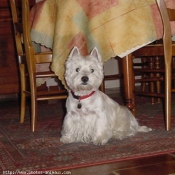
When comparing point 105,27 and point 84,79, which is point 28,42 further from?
point 84,79

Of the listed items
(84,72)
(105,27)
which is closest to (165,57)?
(105,27)

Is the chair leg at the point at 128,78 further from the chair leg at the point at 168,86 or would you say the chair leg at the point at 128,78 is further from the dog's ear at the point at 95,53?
the dog's ear at the point at 95,53

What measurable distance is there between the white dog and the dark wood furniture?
213cm

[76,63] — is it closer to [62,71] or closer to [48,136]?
[62,71]

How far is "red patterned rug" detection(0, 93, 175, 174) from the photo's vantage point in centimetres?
176

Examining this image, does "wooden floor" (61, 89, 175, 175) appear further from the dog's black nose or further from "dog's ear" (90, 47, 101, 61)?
"dog's ear" (90, 47, 101, 61)

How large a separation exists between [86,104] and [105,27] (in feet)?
1.65

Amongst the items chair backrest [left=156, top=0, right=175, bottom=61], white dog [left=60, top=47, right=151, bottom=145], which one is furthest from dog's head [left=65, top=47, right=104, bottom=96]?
chair backrest [left=156, top=0, right=175, bottom=61]

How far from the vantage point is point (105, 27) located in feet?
7.53

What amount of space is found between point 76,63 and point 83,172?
2.32 feet

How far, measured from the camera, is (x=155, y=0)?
2.28 meters

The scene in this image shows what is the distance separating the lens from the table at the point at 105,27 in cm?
227

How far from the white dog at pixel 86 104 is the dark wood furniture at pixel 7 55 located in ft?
6.99

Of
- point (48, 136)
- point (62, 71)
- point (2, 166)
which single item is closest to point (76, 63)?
point (62, 71)
